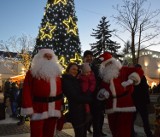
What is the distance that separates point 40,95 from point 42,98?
7cm

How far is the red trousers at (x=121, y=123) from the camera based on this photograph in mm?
5613

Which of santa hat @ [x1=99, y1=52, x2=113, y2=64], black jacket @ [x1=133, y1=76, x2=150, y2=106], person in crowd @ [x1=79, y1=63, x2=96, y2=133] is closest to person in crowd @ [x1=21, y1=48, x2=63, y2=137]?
person in crowd @ [x1=79, y1=63, x2=96, y2=133]

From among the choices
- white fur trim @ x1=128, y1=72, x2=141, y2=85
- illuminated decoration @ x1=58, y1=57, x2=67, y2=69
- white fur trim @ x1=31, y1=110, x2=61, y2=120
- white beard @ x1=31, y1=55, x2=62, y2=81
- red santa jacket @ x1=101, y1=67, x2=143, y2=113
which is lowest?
white fur trim @ x1=31, y1=110, x2=61, y2=120

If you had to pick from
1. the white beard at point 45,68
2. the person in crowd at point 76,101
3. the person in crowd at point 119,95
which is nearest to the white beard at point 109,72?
the person in crowd at point 119,95

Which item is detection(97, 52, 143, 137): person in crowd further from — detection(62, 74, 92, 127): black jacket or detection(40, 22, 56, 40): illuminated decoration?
detection(40, 22, 56, 40): illuminated decoration

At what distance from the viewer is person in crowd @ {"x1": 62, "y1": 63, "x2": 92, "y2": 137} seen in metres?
5.26

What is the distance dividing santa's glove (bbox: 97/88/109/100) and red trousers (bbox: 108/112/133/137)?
421 mm

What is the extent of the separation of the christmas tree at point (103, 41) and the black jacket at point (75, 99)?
39123 mm

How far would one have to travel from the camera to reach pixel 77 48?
53.8 feet

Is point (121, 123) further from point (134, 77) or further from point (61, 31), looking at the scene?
point (61, 31)

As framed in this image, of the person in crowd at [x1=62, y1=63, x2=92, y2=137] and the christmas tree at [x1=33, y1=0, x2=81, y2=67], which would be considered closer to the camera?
the person in crowd at [x1=62, y1=63, x2=92, y2=137]

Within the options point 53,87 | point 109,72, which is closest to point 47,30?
point 109,72

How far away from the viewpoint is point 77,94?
17.3 feet

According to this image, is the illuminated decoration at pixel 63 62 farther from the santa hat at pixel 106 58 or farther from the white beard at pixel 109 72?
the white beard at pixel 109 72
